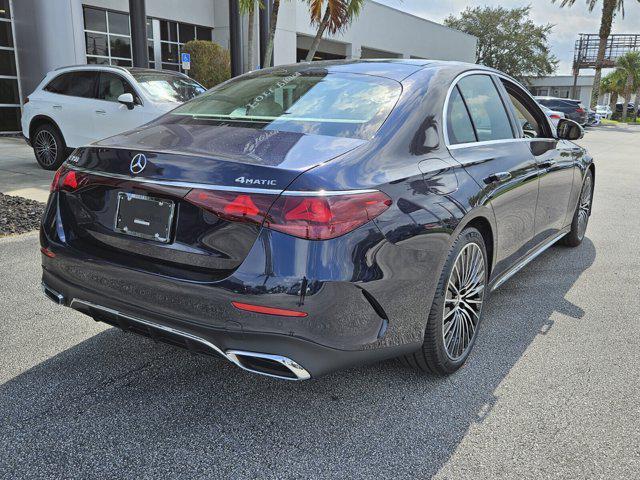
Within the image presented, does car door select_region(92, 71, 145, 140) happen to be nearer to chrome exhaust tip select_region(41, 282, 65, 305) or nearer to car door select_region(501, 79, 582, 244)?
car door select_region(501, 79, 582, 244)

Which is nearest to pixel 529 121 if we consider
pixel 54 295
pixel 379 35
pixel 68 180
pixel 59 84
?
pixel 68 180

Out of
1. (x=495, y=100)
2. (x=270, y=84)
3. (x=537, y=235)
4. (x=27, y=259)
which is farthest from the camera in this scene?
(x=27, y=259)

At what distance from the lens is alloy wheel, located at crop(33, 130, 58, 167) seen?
995 cm

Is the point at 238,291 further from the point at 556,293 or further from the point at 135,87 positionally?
the point at 135,87

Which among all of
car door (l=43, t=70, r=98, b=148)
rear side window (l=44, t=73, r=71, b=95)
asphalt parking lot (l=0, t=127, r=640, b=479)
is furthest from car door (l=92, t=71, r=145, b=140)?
asphalt parking lot (l=0, t=127, r=640, b=479)

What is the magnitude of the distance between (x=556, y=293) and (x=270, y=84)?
2.78 meters

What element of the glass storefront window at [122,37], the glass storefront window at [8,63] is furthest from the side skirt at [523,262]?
the glass storefront window at [122,37]

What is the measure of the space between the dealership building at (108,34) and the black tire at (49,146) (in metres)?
6.87

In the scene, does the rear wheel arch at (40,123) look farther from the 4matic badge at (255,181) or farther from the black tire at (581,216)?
the 4matic badge at (255,181)

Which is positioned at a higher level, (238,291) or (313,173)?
(313,173)

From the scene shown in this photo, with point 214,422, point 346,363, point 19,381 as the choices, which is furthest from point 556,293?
point 19,381

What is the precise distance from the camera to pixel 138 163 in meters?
2.56

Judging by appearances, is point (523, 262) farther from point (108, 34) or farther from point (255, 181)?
point (108, 34)

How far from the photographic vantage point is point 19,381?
2.99 meters
